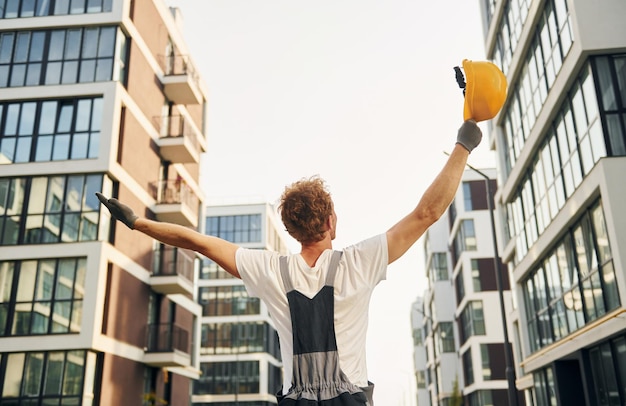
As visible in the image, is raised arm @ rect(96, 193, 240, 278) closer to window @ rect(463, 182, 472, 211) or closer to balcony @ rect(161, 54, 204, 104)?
balcony @ rect(161, 54, 204, 104)

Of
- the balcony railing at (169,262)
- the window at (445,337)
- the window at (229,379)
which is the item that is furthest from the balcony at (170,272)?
the window at (445,337)

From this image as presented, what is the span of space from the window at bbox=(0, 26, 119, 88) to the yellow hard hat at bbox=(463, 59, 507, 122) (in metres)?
26.2

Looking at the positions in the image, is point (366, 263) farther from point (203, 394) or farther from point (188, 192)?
point (203, 394)

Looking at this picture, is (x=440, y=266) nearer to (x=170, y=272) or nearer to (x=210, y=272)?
(x=210, y=272)

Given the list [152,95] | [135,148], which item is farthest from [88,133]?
[152,95]

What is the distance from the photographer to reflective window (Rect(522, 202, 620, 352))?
16422 millimetres

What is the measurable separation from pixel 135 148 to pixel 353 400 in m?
27.7

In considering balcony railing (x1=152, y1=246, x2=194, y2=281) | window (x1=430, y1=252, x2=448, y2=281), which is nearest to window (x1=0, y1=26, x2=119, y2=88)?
balcony railing (x1=152, y1=246, x2=194, y2=281)

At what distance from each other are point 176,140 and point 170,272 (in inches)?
253

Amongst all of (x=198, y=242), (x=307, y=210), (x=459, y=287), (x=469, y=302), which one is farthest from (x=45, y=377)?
(x=459, y=287)

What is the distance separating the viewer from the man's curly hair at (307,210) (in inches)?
117

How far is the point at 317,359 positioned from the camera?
108 inches

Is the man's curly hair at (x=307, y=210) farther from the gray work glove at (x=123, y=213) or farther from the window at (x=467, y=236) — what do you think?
the window at (x=467, y=236)

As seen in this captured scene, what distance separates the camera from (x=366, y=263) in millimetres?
2877
